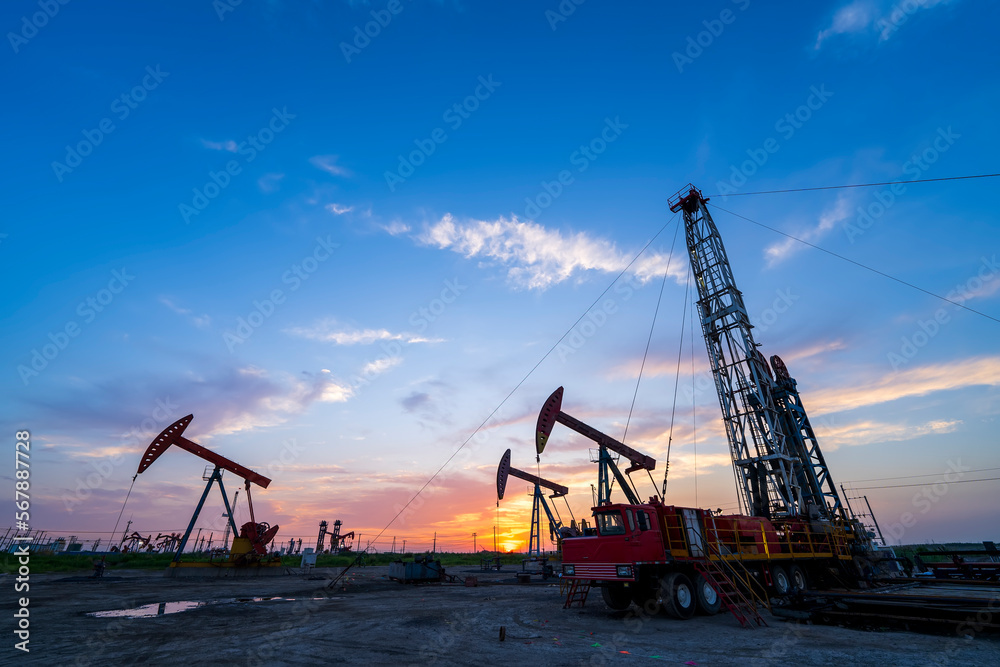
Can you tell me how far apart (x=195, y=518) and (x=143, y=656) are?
2694 centimetres

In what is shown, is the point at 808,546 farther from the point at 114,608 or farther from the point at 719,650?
the point at 114,608

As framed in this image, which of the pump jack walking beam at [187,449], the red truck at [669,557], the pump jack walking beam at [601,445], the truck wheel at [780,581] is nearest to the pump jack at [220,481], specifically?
the pump jack walking beam at [187,449]

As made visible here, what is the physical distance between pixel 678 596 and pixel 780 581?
6.93 m

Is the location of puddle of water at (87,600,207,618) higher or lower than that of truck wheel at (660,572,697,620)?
lower

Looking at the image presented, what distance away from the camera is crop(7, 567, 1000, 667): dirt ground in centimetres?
776

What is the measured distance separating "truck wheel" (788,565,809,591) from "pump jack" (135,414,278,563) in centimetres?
3165

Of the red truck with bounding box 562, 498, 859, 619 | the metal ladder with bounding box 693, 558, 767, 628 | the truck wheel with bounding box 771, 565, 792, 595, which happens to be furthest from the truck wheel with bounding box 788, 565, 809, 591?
the metal ladder with bounding box 693, 558, 767, 628

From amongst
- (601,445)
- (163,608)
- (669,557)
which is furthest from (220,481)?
(669,557)

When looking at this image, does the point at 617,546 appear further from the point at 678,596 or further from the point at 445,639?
the point at 445,639

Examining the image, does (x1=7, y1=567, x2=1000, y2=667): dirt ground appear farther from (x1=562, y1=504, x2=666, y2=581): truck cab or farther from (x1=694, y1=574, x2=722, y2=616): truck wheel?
(x1=562, y1=504, x2=666, y2=581): truck cab

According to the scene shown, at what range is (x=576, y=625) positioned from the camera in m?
11.4

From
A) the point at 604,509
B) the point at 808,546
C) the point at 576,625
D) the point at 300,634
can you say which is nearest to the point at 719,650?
the point at 576,625

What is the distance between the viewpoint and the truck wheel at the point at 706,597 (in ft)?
42.1

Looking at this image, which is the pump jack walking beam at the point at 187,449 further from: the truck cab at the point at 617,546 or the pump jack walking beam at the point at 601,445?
the truck cab at the point at 617,546
